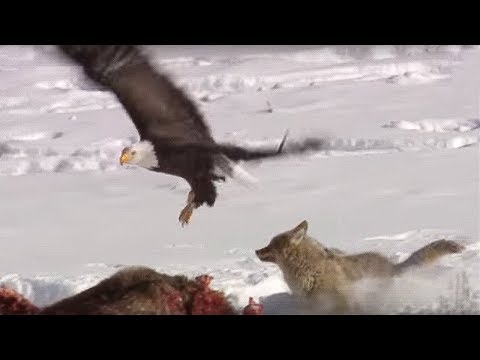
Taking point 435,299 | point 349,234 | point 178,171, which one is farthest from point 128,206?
point 435,299

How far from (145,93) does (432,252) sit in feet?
3.94

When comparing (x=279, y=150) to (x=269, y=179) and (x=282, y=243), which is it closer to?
(x=269, y=179)

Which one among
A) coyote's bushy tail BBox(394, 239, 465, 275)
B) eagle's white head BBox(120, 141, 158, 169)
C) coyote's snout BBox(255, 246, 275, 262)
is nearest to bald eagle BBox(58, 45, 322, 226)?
eagle's white head BBox(120, 141, 158, 169)

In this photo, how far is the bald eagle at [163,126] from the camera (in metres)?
4.09

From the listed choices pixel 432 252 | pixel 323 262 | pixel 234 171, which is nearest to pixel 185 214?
pixel 234 171

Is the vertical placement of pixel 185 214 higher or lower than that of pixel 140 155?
lower

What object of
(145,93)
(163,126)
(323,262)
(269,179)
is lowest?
(323,262)

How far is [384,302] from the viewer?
13.7ft

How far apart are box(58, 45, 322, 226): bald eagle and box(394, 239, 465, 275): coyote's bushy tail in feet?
1.79

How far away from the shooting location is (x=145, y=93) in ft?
13.5

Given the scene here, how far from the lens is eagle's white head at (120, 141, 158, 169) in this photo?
416cm
